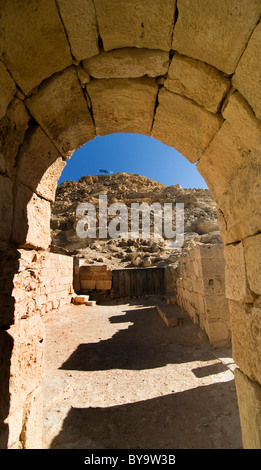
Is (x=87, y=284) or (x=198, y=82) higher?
(x=198, y=82)

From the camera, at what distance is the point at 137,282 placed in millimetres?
14102

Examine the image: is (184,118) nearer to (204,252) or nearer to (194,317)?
(204,252)

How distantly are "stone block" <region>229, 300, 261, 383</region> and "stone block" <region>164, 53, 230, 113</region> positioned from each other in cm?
159

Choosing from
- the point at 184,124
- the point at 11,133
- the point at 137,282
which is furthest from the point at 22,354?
the point at 137,282

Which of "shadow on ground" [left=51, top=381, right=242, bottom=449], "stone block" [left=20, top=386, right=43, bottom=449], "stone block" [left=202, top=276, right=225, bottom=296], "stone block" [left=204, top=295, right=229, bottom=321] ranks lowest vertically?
"shadow on ground" [left=51, top=381, right=242, bottom=449]

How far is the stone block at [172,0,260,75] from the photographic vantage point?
4.28 feet

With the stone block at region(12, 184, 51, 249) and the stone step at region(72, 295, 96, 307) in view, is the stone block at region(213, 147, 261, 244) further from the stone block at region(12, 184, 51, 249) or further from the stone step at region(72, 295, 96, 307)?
the stone step at region(72, 295, 96, 307)

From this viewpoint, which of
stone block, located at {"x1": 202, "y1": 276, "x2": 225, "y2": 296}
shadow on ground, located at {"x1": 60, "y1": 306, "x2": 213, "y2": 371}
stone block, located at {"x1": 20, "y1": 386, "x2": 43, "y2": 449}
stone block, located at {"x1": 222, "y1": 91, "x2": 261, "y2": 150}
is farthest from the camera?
stone block, located at {"x1": 202, "y1": 276, "x2": 225, "y2": 296}

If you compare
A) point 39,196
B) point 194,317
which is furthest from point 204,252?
point 39,196

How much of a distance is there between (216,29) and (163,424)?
408 centimetres

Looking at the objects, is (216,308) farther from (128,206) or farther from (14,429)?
(128,206)

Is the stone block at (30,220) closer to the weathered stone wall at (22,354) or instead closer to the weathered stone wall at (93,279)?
the weathered stone wall at (22,354)

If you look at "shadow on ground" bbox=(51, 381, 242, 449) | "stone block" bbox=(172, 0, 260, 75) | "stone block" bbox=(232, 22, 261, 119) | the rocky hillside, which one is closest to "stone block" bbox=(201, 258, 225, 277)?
"shadow on ground" bbox=(51, 381, 242, 449)

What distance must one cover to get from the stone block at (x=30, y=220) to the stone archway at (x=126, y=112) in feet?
0.05
